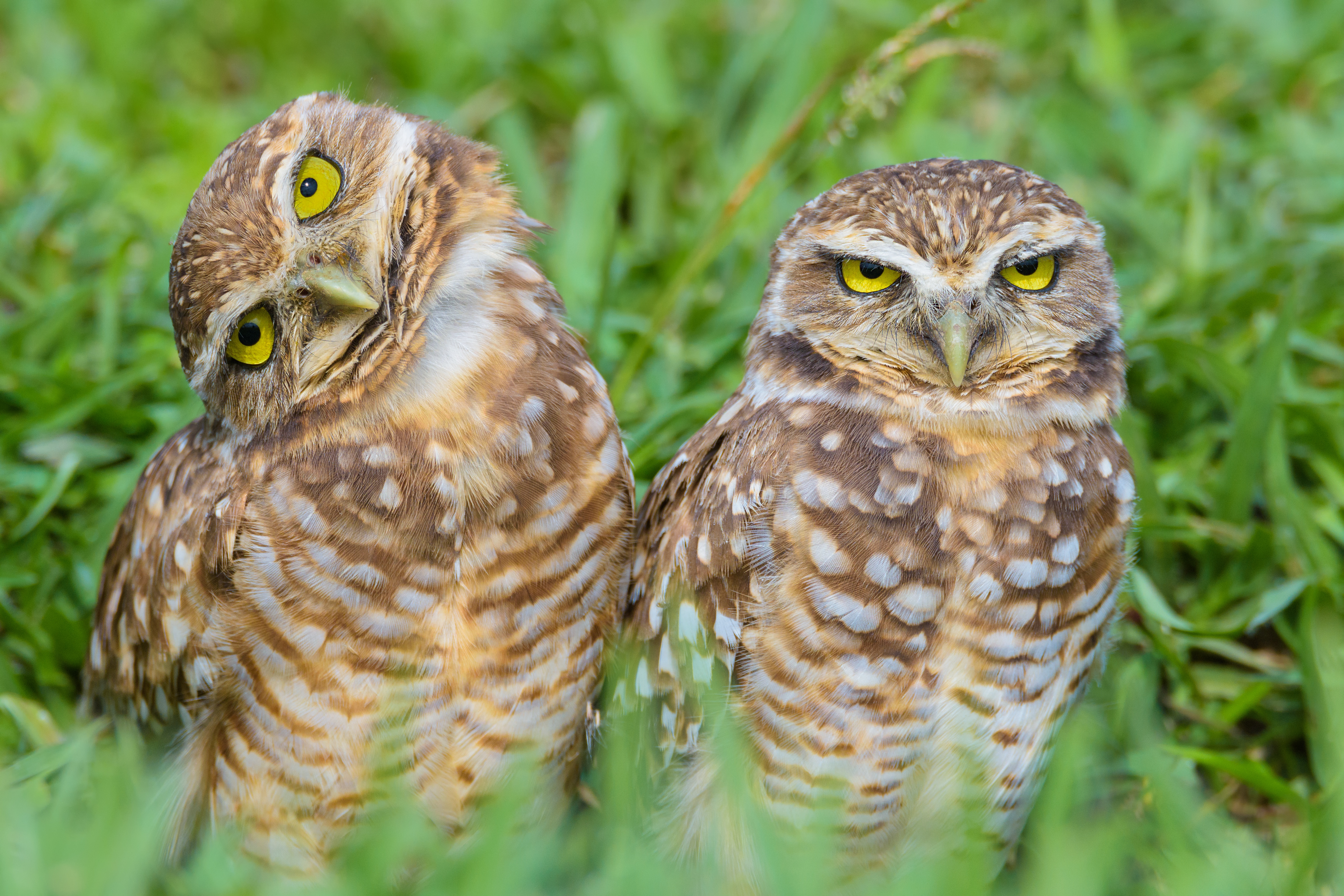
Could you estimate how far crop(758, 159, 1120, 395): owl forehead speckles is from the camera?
7.12 ft

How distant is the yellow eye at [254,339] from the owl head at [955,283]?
96 centimetres

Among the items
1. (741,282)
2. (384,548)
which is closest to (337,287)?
(384,548)

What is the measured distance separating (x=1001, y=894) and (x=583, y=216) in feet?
8.47

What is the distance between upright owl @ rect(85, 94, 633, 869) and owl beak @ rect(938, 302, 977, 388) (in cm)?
69

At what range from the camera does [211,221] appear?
215 centimetres

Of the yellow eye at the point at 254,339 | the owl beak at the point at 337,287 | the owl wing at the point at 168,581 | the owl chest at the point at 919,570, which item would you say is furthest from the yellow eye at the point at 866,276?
the owl wing at the point at 168,581

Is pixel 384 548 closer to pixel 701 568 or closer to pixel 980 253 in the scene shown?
pixel 701 568

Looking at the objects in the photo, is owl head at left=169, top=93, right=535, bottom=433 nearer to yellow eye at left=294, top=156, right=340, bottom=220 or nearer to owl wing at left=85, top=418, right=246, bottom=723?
yellow eye at left=294, top=156, right=340, bottom=220

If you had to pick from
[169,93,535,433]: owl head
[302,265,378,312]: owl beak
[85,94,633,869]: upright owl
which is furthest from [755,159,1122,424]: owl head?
[302,265,378,312]: owl beak

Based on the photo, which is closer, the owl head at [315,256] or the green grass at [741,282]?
the owl head at [315,256]

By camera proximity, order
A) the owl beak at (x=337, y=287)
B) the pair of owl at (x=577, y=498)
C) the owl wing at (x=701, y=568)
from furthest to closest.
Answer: the owl wing at (x=701, y=568), the pair of owl at (x=577, y=498), the owl beak at (x=337, y=287)

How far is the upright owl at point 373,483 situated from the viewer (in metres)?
2.17

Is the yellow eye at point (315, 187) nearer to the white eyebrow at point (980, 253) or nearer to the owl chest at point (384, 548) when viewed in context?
the owl chest at point (384, 548)

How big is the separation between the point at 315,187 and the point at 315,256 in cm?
14
